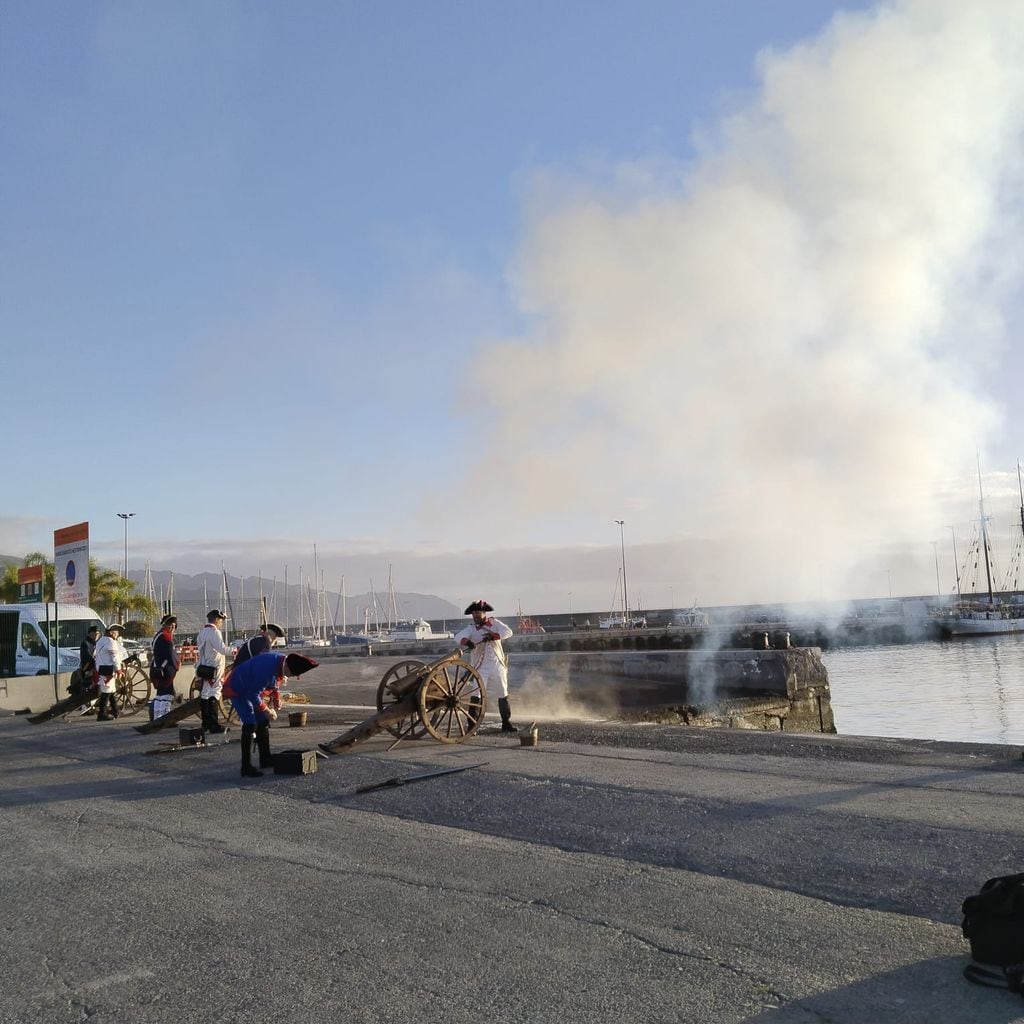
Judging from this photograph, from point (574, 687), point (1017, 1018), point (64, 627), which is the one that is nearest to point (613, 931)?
point (1017, 1018)

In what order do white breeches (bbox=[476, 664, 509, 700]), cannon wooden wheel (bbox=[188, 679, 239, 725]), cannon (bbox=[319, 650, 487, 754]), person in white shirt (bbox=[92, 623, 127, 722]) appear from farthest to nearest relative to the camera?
person in white shirt (bbox=[92, 623, 127, 722]), cannon wooden wheel (bbox=[188, 679, 239, 725]), white breeches (bbox=[476, 664, 509, 700]), cannon (bbox=[319, 650, 487, 754])

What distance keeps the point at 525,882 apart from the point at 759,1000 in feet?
7.39

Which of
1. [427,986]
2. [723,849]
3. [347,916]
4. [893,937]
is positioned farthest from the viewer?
[723,849]

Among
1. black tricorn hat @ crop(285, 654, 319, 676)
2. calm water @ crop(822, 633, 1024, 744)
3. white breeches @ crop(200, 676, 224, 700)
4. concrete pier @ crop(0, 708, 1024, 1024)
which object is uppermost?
black tricorn hat @ crop(285, 654, 319, 676)

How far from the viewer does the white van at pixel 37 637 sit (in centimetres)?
2622

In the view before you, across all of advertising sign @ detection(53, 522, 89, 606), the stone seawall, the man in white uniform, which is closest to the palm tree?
advertising sign @ detection(53, 522, 89, 606)

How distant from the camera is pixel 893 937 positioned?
15.8 ft

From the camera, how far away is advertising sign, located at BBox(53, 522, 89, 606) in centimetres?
2712

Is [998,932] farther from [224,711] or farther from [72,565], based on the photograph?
[72,565]

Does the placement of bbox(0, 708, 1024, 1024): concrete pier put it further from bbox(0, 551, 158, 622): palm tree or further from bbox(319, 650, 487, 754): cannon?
bbox(0, 551, 158, 622): palm tree

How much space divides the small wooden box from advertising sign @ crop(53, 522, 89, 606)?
60.3 feet

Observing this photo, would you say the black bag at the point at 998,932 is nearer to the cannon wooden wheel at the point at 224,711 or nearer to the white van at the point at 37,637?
the cannon wooden wheel at the point at 224,711

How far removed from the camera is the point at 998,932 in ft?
13.8

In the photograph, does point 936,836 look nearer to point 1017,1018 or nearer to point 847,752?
point 1017,1018
